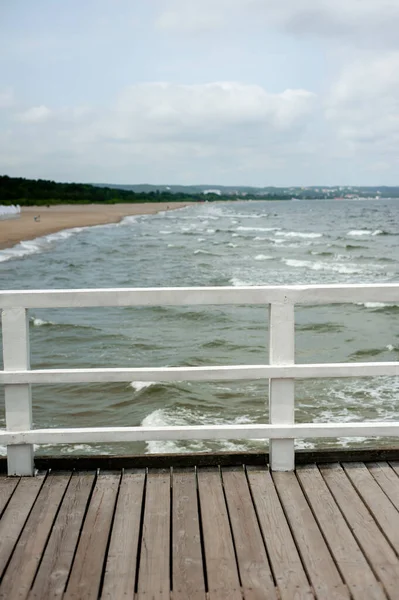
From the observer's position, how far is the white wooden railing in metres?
3.69

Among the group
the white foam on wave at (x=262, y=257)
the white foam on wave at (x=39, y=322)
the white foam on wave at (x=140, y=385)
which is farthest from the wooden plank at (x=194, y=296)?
the white foam on wave at (x=262, y=257)

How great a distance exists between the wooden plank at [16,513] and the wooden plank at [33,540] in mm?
26

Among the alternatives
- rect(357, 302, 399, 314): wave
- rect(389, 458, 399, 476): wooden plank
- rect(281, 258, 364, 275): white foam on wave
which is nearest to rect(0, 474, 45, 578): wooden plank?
rect(389, 458, 399, 476): wooden plank

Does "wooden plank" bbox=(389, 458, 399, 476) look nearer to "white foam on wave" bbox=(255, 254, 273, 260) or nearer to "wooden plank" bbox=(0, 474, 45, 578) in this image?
"wooden plank" bbox=(0, 474, 45, 578)

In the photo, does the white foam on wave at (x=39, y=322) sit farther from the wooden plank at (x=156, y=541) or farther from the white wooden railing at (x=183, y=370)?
the wooden plank at (x=156, y=541)

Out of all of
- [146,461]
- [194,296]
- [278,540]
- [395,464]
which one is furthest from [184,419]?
[278,540]

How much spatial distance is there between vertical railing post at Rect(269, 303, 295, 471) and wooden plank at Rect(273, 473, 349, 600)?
0.10 meters

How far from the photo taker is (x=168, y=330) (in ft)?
45.0

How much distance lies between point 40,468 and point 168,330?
977 cm

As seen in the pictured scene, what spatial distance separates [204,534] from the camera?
3203 millimetres

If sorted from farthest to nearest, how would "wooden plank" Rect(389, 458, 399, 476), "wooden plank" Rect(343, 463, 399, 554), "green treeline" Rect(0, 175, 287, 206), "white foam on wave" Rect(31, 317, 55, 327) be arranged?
"green treeline" Rect(0, 175, 287, 206) < "white foam on wave" Rect(31, 317, 55, 327) < "wooden plank" Rect(389, 458, 399, 476) < "wooden plank" Rect(343, 463, 399, 554)

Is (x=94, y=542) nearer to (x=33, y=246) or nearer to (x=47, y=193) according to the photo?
(x=33, y=246)

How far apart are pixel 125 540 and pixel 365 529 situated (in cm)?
112

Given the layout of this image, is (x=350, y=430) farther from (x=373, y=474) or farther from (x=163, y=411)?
(x=163, y=411)
